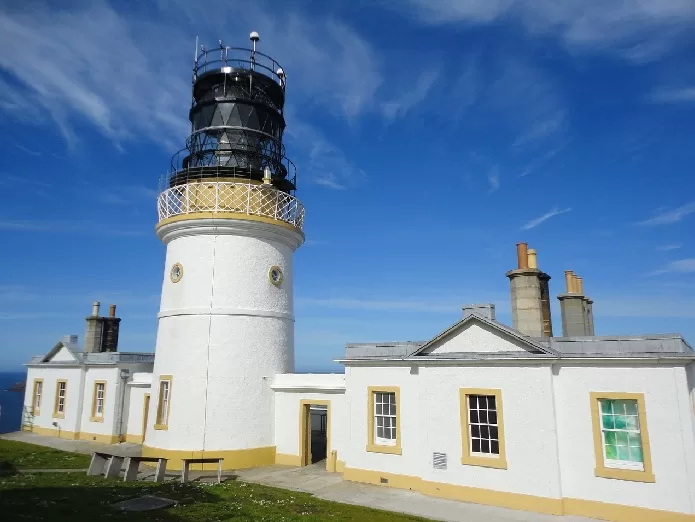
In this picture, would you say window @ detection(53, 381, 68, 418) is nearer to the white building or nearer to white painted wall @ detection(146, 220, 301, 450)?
the white building

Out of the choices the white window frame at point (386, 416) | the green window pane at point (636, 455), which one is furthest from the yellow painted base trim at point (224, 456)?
the green window pane at point (636, 455)

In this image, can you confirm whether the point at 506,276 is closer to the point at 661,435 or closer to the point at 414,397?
the point at 414,397

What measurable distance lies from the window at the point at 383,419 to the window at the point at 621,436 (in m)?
5.42

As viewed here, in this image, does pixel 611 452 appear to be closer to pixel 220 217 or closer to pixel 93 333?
pixel 220 217

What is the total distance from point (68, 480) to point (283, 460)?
276 inches

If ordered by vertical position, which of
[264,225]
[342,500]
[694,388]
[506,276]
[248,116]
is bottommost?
[342,500]

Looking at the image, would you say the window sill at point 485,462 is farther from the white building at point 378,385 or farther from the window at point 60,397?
the window at point 60,397

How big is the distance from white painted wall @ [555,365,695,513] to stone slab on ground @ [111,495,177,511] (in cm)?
954

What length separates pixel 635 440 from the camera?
11391 mm

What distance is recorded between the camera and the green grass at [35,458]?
16.6 m

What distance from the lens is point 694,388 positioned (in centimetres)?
1156

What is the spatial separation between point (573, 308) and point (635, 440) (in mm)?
4426


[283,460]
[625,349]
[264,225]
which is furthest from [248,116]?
[625,349]

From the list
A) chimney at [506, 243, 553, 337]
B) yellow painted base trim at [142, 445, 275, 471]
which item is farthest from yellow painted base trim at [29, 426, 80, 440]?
chimney at [506, 243, 553, 337]
